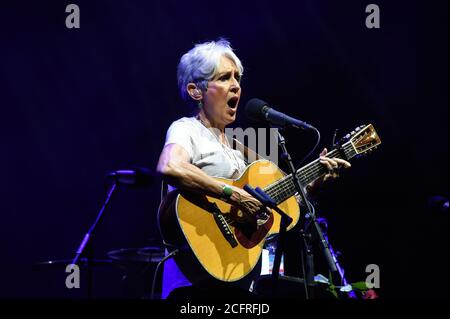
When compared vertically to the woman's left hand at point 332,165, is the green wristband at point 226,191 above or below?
below

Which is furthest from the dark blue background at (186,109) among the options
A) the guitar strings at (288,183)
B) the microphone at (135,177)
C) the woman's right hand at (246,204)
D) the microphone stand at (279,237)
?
the microphone stand at (279,237)

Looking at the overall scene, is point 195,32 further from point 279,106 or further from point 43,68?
point 43,68

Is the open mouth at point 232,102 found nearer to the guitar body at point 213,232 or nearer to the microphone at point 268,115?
the microphone at point 268,115

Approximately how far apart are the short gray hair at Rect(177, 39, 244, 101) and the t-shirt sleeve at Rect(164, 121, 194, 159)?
0.36m

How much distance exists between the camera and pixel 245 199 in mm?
2555

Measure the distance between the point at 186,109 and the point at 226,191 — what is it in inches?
87.7

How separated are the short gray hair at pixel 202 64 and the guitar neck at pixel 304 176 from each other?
77 centimetres

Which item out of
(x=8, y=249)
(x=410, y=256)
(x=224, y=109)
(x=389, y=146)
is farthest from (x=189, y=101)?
(x=410, y=256)

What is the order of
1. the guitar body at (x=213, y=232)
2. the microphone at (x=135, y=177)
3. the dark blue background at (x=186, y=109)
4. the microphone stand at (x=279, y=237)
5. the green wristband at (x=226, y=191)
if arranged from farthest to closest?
1. the dark blue background at (x=186, y=109)
2. the microphone at (x=135, y=177)
3. the green wristband at (x=226, y=191)
4. the guitar body at (x=213, y=232)
5. the microphone stand at (x=279, y=237)

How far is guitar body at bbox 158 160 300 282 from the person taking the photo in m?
2.37

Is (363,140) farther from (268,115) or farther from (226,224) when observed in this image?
(226,224)

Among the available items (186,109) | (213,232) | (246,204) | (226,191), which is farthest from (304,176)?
(186,109)

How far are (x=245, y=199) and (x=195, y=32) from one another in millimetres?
2474

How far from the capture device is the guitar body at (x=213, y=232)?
2.37 metres
